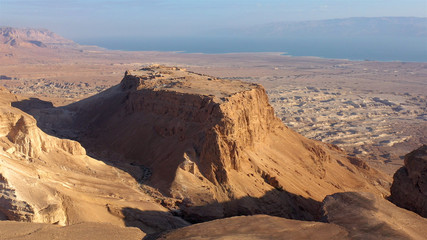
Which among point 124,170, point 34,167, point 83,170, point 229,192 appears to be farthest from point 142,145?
point 34,167

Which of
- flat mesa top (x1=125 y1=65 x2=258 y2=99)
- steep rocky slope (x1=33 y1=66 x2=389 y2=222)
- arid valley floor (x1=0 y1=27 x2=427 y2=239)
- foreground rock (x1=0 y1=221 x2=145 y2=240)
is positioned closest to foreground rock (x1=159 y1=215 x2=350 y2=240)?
arid valley floor (x1=0 y1=27 x2=427 y2=239)

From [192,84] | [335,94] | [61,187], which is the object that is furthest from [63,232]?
[335,94]

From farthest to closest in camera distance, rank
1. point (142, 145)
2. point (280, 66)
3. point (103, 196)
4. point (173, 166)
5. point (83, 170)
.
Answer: point (280, 66) < point (142, 145) < point (173, 166) < point (83, 170) < point (103, 196)

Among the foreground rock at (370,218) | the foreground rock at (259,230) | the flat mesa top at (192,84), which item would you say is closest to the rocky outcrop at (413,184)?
the foreground rock at (370,218)

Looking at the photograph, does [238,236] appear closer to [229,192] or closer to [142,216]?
[142,216]

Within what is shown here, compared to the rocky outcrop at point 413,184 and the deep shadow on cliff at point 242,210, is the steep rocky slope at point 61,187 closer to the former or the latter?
the deep shadow on cliff at point 242,210

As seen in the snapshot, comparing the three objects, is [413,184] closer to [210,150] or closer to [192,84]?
[210,150]

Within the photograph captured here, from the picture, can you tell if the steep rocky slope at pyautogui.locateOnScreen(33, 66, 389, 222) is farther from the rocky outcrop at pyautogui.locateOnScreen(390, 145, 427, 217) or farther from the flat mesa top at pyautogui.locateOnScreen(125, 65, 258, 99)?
the rocky outcrop at pyautogui.locateOnScreen(390, 145, 427, 217)
